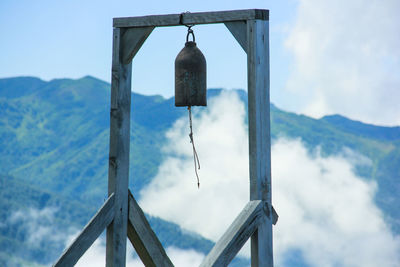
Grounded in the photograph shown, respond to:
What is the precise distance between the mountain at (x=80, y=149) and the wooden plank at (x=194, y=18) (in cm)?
6915

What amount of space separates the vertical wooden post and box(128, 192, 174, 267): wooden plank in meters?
0.85

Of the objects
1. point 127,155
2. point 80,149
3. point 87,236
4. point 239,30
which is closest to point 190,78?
point 239,30

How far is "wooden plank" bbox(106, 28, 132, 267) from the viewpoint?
5.45m

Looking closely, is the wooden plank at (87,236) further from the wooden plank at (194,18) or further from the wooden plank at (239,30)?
the wooden plank at (239,30)

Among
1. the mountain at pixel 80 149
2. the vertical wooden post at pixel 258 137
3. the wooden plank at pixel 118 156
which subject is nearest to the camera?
the vertical wooden post at pixel 258 137

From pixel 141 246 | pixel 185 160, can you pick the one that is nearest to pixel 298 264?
pixel 185 160

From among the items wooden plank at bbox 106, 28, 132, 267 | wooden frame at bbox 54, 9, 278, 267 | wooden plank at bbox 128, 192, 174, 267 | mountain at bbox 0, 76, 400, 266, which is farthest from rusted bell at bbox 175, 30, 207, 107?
mountain at bbox 0, 76, 400, 266

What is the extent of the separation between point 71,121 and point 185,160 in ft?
57.1

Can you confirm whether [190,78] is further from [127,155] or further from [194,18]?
[127,155]

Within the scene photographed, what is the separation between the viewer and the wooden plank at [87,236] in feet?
16.5

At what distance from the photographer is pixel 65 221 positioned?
84438 mm

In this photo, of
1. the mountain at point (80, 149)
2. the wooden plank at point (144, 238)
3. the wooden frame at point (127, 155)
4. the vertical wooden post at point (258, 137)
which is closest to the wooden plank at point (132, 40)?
the wooden frame at point (127, 155)

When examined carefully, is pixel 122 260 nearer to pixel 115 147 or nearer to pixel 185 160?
pixel 115 147

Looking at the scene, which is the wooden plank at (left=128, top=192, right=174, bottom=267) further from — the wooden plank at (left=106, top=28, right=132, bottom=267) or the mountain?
the mountain
